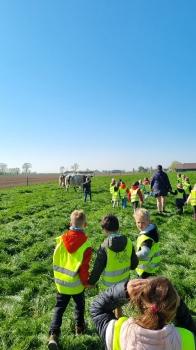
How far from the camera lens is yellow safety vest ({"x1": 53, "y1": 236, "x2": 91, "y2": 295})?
3486 mm

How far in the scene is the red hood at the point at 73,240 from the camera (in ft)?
11.5

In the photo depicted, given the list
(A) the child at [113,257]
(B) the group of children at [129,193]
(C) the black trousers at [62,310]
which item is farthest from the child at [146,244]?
(B) the group of children at [129,193]

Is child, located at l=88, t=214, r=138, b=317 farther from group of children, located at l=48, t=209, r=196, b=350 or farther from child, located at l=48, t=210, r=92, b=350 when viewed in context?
child, located at l=48, t=210, r=92, b=350

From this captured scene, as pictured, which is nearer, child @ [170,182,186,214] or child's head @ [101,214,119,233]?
child's head @ [101,214,119,233]

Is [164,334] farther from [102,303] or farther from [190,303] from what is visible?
[190,303]

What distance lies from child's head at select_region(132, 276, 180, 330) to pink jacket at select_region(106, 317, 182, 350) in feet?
0.11

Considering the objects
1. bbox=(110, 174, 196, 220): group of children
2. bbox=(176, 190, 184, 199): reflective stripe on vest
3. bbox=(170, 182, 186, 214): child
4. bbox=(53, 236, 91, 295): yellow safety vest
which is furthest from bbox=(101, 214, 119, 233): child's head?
bbox=(176, 190, 184, 199): reflective stripe on vest

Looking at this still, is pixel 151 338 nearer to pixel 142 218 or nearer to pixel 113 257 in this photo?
pixel 113 257

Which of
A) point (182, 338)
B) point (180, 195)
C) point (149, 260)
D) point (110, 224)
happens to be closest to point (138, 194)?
point (180, 195)

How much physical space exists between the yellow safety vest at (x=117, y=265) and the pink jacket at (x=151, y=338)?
1813 millimetres

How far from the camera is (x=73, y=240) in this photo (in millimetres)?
3549

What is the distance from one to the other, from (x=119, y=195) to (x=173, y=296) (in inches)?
468

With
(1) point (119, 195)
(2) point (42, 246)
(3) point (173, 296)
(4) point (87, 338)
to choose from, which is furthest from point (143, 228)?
(1) point (119, 195)

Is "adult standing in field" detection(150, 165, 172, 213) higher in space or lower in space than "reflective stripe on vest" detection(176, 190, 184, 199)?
higher
